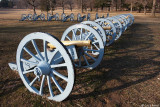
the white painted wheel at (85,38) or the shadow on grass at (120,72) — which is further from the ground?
the white painted wheel at (85,38)

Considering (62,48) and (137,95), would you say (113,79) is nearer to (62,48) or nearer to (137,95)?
(137,95)

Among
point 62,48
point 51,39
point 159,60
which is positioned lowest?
point 159,60

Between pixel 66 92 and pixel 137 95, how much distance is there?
157 cm

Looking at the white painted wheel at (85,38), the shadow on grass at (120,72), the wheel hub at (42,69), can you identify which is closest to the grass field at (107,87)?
the shadow on grass at (120,72)

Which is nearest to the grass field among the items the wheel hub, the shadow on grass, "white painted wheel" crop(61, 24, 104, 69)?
the shadow on grass

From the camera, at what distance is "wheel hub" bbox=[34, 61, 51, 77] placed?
220 cm

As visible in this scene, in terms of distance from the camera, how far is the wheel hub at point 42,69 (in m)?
2.20

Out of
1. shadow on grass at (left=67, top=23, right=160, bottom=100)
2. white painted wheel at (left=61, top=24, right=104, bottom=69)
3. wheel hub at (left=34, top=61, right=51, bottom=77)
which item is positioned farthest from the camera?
white painted wheel at (left=61, top=24, right=104, bottom=69)

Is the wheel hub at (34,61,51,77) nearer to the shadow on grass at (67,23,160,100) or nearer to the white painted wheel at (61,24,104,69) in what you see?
the shadow on grass at (67,23,160,100)

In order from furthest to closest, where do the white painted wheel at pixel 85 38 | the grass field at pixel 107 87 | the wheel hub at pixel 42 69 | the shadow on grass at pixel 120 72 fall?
the white painted wheel at pixel 85 38, the shadow on grass at pixel 120 72, the grass field at pixel 107 87, the wheel hub at pixel 42 69

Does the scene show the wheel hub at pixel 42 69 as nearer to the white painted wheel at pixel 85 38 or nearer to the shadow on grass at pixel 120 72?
the shadow on grass at pixel 120 72

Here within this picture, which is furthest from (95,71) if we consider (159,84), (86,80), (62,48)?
(62,48)

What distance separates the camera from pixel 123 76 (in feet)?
11.5

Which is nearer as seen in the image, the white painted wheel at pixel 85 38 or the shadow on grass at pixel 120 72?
the shadow on grass at pixel 120 72
